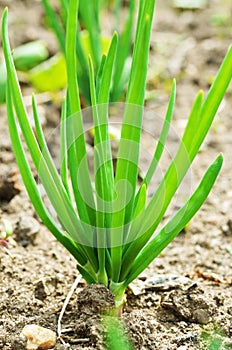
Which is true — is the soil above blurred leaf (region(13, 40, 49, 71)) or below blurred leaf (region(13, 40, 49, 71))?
below

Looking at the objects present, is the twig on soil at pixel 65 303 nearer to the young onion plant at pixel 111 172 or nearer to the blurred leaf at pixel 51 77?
the young onion plant at pixel 111 172

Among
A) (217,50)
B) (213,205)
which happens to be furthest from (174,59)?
(213,205)

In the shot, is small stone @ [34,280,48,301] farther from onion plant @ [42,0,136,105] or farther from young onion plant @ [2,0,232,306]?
onion plant @ [42,0,136,105]

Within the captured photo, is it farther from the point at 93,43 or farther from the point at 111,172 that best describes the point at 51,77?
the point at 111,172

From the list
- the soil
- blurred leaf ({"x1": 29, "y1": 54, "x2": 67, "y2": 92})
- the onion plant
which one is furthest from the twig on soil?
blurred leaf ({"x1": 29, "y1": 54, "x2": 67, "y2": 92})

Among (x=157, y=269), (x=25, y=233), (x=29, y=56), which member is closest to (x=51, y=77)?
(x=29, y=56)

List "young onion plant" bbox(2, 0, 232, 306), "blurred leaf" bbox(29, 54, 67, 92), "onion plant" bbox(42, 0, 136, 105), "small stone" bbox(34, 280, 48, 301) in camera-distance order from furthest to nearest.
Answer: "blurred leaf" bbox(29, 54, 67, 92) → "onion plant" bbox(42, 0, 136, 105) → "small stone" bbox(34, 280, 48, 301) → "young onion plant" bbox(2, 0, 232, 306)
